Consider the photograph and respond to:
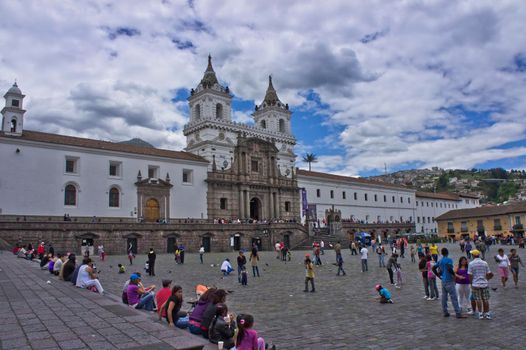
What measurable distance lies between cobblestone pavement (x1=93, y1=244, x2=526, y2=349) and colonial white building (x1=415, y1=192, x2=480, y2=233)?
Result: 2553 inches

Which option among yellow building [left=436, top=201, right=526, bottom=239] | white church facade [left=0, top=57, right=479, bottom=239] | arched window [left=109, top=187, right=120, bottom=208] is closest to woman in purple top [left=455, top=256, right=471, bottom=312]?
white church facade [left=0, top=57, right=479, bottom=239]

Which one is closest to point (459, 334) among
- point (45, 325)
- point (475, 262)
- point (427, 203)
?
point (475, 262)

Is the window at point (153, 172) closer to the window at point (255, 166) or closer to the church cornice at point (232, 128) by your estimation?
the church cornice at point (232, 128)

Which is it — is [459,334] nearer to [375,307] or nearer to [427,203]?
[375,307]

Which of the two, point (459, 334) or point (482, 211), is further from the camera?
point (482, 211)

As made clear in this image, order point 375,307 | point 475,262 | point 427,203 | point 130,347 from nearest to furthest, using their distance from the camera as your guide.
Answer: point 130,347
point 475,262
point 375,307
point 427,203

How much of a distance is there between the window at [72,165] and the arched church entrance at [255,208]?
2235cm

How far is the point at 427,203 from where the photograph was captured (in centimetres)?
8269

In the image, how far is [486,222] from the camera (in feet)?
204

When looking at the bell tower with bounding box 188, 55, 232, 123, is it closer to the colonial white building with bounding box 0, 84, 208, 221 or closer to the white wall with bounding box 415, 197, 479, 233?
the colonial white building with bounding box 0, 84, 208, 221

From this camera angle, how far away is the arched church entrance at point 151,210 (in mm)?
42719

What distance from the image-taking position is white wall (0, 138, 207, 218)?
34.9 meters

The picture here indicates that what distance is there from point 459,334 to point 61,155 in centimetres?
3709

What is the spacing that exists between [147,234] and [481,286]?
31.9 metres
